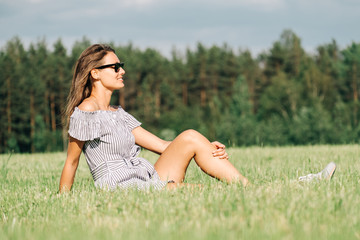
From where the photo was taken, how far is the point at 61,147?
193ft

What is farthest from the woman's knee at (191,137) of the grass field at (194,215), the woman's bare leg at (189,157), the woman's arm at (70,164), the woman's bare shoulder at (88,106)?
the woman's arm at (70,164)

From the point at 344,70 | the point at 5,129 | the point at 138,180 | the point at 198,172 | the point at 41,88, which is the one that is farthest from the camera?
Result: the point at 344,70

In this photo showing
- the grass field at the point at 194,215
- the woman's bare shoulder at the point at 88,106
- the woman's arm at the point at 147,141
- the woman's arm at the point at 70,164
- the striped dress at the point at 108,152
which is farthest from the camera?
the woman's arm at the point at 147,141

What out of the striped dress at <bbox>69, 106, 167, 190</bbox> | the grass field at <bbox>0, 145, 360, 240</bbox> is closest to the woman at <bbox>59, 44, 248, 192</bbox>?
the striped dress at <bbox>69, 106, 167, 190</bbox>

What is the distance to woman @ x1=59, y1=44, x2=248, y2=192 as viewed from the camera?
471 centimetres

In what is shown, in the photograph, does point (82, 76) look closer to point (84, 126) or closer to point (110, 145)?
point (84, 126)

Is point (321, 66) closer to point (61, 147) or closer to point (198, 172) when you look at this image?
point (61, 147)

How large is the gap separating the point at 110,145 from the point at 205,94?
70705 millimetres

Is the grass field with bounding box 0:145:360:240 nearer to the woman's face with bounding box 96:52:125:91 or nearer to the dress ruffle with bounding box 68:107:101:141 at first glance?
the dress ruffle with bounding box 68:107:101:141

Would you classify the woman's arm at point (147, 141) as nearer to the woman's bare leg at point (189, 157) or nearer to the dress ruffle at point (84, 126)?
the woman's bare leg at point (189, 157)

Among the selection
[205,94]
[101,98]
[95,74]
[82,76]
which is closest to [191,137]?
[101,98]

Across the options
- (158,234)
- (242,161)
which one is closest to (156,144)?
(158,234)

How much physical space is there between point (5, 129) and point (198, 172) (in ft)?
181

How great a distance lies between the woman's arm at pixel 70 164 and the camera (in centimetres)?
459
